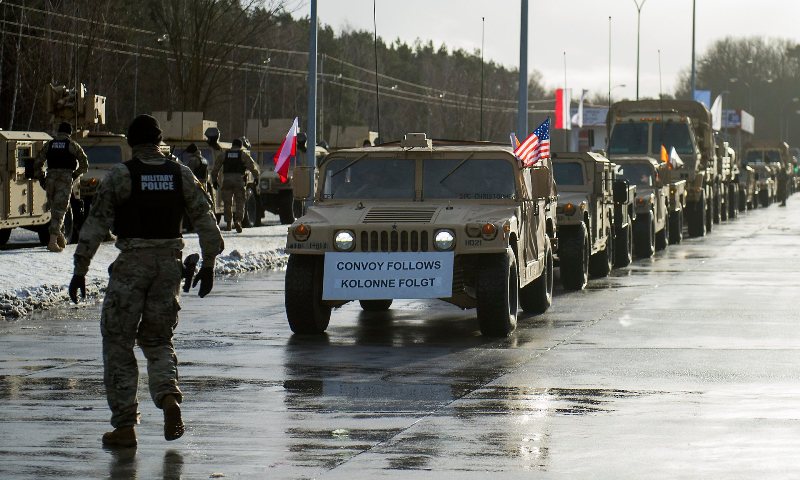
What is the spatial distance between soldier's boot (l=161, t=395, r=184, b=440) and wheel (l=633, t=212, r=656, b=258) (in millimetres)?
20377

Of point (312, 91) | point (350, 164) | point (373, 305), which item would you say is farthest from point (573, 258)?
point (312, 91)

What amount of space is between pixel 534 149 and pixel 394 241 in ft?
15.2

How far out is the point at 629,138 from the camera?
37875 millimetres

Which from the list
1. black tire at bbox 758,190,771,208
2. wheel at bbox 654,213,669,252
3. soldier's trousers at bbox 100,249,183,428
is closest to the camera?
soldier's trousers at bbox 100,249,183,428

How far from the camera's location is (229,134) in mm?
93438

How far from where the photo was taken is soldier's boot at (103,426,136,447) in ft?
30.2

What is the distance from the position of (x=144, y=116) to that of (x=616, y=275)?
1559 cm

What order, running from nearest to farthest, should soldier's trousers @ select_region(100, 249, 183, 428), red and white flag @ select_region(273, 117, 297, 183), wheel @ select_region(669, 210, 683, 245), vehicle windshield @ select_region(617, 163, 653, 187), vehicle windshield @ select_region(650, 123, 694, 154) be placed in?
soldier's trousers @ select_region(100, 249, 183, 428) → vehicle windshield @ select_region(617, 163, 653, 187) → red and white flag @ select_region(273, 117, 297, 183) → wheel @ select_region(669, 210, 683, 245) → vehicle windshield @ select_region(650, 123, 694, 154)

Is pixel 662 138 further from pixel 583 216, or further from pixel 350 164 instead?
pixel 350 164

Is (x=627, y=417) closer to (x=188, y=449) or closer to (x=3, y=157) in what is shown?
(x=188, y=449)

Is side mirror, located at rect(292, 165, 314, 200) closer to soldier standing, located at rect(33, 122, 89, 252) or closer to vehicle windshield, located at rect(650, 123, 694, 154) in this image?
soldier standing, located at rect(33, 122, 89, 252)

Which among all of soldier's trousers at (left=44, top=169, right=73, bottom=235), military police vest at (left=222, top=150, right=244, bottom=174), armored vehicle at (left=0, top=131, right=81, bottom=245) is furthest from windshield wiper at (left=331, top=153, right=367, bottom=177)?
military police vest at (left=222, top=150, right=244, bottom=174)

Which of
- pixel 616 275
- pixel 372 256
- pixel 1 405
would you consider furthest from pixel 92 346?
pixel 616 275

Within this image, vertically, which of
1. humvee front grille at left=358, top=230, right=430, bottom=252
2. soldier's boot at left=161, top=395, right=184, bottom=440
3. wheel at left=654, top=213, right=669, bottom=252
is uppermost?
humvee front grille at left=358, top=230, right=430, bottom=252
